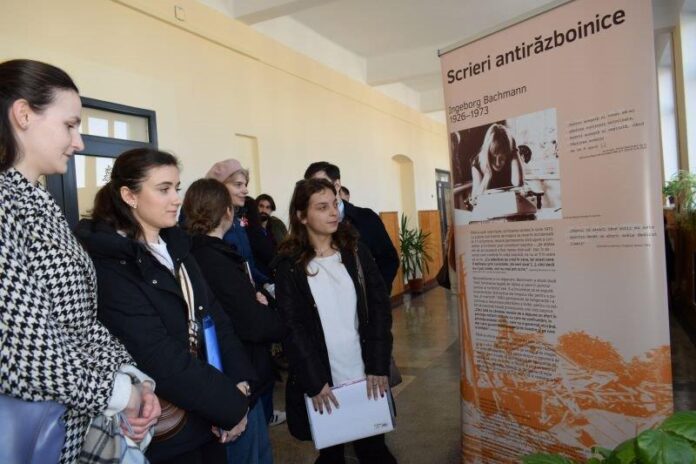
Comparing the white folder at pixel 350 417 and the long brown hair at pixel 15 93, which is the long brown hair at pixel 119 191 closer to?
the long brown hair at pixel 15 93

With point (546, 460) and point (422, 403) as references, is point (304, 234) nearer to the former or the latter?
point (546, 460)

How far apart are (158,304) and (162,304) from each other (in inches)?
0.5

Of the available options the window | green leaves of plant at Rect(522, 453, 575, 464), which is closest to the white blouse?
green leaves of plant at Rect(522, 453, 575, 464)

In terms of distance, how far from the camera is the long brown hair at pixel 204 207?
6.62 ft

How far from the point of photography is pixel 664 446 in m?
0.64

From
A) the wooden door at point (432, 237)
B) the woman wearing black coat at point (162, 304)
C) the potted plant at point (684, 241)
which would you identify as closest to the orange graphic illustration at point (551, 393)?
the woman wearing black coat at point (162, 304)

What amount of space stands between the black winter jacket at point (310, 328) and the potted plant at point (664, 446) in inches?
55.2

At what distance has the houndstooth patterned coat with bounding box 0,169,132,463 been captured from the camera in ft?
3.23

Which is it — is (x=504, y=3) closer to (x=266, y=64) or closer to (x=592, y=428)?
(x=266, y=64)

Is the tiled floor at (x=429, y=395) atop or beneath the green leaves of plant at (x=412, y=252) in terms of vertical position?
beneath

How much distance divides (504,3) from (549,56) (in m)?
5.21

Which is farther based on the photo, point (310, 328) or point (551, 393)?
point (310, 328)

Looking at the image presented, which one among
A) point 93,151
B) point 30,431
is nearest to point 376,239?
point 30,431

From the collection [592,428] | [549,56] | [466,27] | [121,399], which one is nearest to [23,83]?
[121,399]
